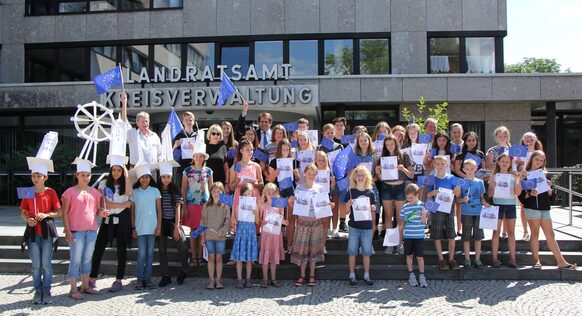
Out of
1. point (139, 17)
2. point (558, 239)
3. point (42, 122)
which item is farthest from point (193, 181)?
point (42, 122)

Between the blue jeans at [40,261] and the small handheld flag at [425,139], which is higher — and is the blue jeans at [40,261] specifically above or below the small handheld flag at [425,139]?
below

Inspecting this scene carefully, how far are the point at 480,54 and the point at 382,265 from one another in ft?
44.4

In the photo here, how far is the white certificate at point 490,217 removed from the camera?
7.62 metres

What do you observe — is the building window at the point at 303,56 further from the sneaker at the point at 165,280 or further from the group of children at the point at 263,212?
the sneaker at the point at 165,280

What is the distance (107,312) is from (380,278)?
3.95 metres

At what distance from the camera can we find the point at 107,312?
6.30 m

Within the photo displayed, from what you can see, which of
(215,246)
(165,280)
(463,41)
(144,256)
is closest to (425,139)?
(215,246)

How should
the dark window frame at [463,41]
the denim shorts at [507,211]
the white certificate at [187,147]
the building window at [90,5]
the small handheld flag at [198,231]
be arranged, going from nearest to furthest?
the small handheld flag at [198,231]
the denim shorts at [507,211]
the white certificate at [187,147]
the dark window frame at [463,41]
the building window at [90,5]

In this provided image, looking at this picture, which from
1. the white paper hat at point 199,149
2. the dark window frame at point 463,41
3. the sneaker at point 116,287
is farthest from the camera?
the dark window frame at point 463,41

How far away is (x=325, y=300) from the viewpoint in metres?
6.77

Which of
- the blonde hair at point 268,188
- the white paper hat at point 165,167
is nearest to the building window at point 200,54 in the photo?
the white paper hat at point 165,167

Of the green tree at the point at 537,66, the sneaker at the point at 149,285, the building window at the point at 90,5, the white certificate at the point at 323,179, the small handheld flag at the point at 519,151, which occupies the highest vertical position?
the green tree at the point at 537,66

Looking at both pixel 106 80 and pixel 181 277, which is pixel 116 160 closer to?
pixel 181 277

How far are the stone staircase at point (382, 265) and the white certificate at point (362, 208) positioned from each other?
3.22 feet
